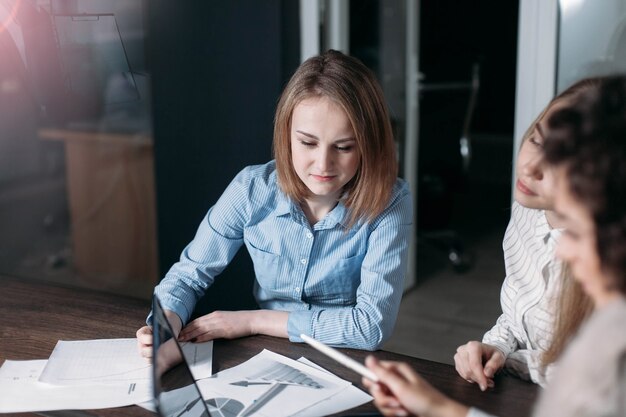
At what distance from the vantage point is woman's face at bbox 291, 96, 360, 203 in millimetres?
1663

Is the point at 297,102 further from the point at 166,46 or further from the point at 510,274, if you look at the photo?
the point at 166,46

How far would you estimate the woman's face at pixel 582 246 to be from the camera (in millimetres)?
822

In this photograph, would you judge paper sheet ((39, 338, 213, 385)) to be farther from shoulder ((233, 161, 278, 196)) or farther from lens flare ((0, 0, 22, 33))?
lens flare ((0, 0, 22, 33))

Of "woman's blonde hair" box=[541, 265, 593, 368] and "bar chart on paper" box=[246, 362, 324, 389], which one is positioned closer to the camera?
"woman's blonde hair" box=[541, 265, 593, 368]

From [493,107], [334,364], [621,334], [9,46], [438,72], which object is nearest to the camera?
[621,334]

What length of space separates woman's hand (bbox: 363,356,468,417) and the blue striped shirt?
58 centimetres

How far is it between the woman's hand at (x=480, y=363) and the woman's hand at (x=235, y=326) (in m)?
0.36

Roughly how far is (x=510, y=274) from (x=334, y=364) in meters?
0.39

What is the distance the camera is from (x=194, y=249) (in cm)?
185

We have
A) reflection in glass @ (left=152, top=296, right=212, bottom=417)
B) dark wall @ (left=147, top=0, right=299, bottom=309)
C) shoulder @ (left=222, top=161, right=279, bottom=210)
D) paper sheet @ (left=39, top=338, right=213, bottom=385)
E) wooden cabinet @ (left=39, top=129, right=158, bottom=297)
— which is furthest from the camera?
wooden cabinet @ (left=39, top=129, right=158, bottom=297)

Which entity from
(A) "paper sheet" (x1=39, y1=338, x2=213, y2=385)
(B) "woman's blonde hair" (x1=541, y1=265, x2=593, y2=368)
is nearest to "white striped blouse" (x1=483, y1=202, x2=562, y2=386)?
(B) "woman's blonde hair" (x1=541, y1=265, x2=593, y2=368)

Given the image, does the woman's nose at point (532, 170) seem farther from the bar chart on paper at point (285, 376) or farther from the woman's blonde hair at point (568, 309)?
the bar chart on paper at point (285, 376)

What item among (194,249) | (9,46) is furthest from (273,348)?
(9,46)

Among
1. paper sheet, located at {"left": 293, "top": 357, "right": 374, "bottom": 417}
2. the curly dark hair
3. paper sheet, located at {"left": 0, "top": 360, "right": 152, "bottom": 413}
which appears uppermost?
the curly dark hair
